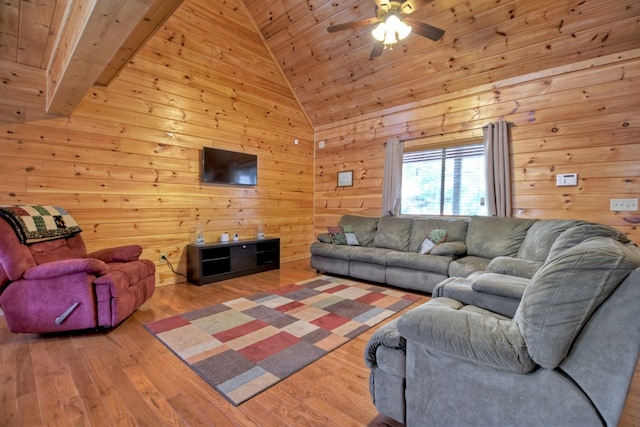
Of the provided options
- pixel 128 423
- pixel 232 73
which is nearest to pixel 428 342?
pixel 128 423

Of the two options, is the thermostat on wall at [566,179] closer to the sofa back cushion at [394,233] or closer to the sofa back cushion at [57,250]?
the sofa back cushion at [394,233]

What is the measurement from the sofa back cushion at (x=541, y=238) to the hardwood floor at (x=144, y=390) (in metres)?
1.12

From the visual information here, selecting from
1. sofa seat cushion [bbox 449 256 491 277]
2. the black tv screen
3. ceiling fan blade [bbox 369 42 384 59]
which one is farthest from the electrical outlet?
the black tv screen

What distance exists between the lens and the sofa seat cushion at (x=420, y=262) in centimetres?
356

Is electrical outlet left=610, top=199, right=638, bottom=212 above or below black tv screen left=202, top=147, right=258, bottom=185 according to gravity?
below

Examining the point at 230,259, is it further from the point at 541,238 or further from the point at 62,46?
the point at 541,238

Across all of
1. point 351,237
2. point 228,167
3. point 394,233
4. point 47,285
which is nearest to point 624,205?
point 394,233

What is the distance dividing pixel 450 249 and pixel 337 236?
1.75m

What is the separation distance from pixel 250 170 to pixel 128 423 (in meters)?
3.84

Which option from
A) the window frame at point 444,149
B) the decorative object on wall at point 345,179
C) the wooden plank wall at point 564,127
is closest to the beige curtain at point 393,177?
the window frame at point 444,149

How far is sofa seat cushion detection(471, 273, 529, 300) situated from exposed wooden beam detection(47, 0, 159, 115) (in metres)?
2.34

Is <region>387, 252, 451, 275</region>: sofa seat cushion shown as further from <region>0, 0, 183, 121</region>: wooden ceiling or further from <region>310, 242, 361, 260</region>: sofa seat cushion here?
<region>0, 0, 183, 121</region>: wooden ceiling

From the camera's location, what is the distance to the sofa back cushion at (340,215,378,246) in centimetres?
482

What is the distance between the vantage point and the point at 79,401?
5.50ft
